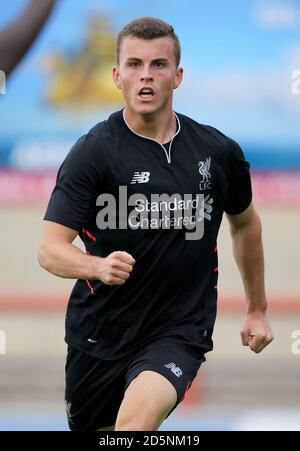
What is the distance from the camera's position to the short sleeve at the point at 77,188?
442 centimetres

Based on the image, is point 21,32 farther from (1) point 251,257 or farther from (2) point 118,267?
(2) point 118,267

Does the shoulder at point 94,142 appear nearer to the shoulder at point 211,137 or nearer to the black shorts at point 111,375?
the shoulder at point 211,137


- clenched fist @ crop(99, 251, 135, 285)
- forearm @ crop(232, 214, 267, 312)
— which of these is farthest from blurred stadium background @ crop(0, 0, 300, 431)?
clenched fist @ crop(99, 251, 135, 285)

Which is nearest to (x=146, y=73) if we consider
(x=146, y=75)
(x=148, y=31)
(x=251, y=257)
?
(x=146, y=75)

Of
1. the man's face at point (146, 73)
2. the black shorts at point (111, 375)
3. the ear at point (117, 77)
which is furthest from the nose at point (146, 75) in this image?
the black shorts at point (111, 375)

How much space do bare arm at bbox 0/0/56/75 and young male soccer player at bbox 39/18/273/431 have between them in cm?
501

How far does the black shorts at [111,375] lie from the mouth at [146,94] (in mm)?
932

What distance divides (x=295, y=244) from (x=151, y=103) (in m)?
7.31

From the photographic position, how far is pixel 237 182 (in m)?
4.84

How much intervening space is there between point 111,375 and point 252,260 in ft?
2.65

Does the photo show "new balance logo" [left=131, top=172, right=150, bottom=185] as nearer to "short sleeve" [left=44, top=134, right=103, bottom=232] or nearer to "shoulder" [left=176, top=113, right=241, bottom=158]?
"short sleeve" [left=44, top=134, right=103, bottom=232]

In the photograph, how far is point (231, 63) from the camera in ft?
35.4

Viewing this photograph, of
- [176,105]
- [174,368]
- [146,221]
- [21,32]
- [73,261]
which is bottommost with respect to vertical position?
[174,368]

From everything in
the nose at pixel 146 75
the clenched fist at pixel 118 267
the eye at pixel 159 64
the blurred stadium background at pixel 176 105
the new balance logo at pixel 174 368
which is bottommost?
the new balance logo at pixel 174 368
